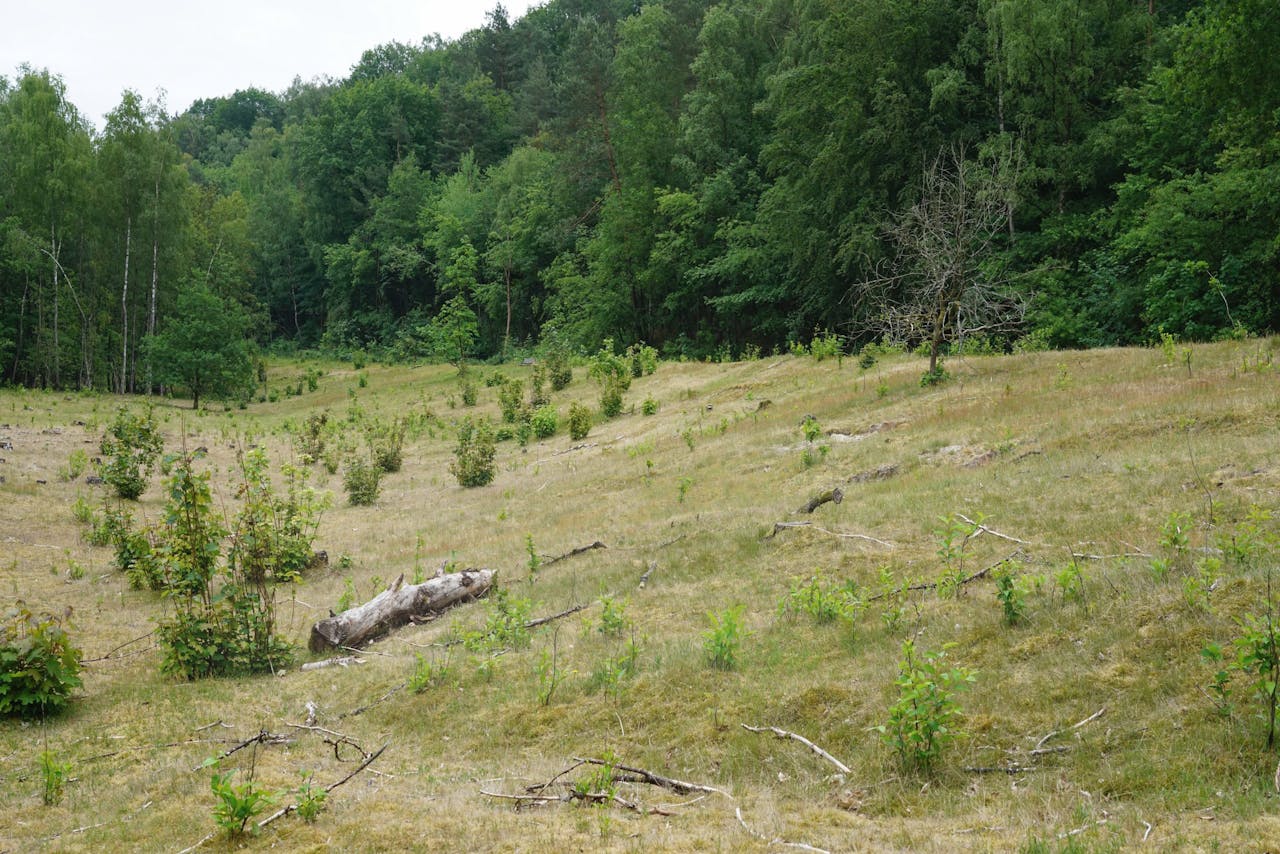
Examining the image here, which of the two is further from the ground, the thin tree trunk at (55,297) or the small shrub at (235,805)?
the thin tree trunk at (55,297)

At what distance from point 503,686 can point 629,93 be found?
45.4m

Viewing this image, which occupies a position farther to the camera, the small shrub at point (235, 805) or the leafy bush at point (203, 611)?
the leafy bush at point (203, 611)

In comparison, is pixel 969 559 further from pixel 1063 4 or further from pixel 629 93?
pixel 629 93

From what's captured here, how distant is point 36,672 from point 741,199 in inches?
1657

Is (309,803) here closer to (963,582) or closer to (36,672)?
(36,672)

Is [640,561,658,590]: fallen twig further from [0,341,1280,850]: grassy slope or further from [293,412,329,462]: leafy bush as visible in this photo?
[293,412,329,462]: leafy bush

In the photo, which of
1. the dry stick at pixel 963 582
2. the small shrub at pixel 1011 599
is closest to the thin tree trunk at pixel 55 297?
the dry stick at pixel 963 582

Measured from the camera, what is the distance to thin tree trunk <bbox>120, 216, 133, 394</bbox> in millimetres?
41334

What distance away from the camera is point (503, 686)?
7691 millimetres

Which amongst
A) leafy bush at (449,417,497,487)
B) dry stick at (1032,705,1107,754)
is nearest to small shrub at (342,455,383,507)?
leafy bush at (449,417,497,487)

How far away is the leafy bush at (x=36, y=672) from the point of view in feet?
24.7

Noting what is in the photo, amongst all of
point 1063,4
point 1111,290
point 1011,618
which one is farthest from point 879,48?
point 1011,618

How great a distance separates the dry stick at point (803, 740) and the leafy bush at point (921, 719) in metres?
0.35

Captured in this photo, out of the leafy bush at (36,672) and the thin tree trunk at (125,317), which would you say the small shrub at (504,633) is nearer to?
the leafy bush at (36,672)
